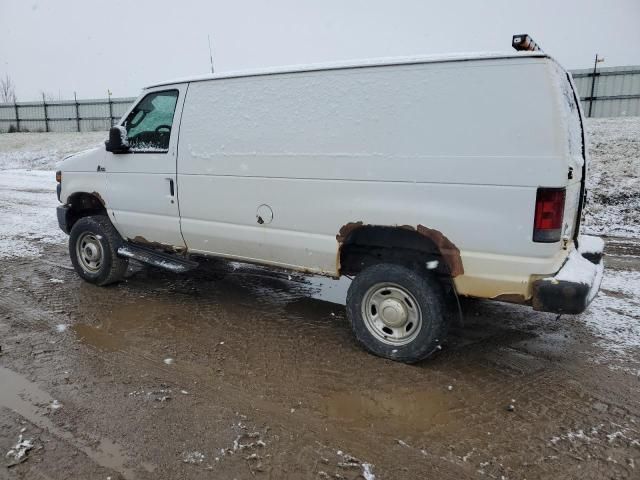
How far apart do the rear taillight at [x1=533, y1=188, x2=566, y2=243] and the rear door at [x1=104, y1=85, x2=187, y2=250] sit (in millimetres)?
3323

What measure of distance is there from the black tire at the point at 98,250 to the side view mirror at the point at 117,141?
2.97 ft

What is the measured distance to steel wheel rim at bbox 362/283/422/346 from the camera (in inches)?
148

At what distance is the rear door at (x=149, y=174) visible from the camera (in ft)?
15.8

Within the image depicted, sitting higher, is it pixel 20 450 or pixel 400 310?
pixel 400 310

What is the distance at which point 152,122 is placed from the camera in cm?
500

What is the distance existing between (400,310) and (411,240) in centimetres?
56

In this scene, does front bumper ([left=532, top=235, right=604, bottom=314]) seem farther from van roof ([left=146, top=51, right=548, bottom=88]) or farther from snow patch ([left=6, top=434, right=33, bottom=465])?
snow patch ([left=6, top=434, right=33, bottom=465])

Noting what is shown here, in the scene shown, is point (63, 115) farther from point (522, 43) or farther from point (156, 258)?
point (522, 43)

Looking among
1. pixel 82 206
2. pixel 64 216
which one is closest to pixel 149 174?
pixel 82 206

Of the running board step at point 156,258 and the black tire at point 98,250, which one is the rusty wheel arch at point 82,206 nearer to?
the black tire at point 98,250

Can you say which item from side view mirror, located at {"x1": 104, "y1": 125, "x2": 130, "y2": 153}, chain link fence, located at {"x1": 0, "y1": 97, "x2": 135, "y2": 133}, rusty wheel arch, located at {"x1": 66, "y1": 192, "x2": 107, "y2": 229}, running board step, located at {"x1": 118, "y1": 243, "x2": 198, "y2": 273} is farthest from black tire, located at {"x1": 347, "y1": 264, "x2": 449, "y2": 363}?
chain link fence, located at {"x1": 0, "y1": 97, "x2": 135, "y2": 133}

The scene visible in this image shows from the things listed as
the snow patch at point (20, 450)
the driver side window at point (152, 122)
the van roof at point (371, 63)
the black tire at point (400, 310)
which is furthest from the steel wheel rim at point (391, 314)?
the driver side window at point (152, 122)

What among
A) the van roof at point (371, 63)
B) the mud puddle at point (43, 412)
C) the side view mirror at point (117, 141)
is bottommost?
the mud puddle at point (43, 412)

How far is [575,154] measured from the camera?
344cm
